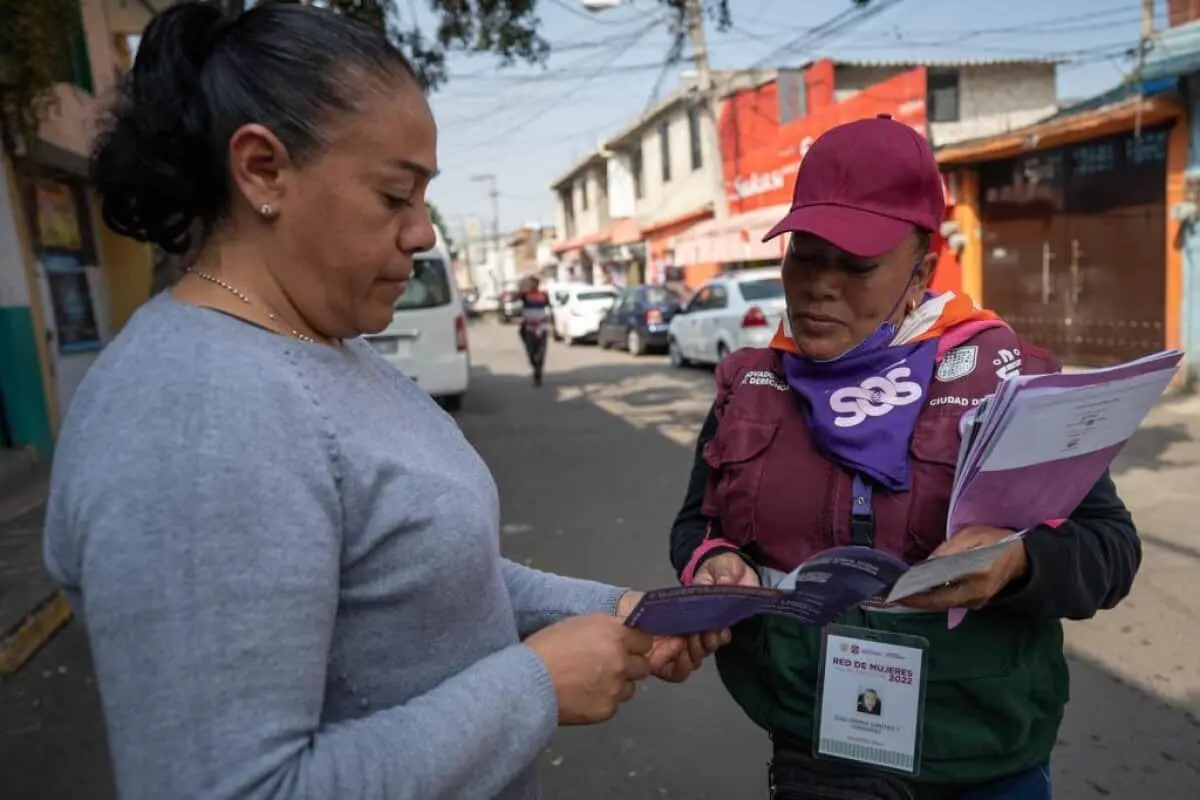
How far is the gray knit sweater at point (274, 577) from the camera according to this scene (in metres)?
0.82

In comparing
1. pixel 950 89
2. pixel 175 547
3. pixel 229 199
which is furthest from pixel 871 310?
pixel 950 89

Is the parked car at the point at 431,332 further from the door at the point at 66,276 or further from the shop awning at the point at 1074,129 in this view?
the shop awning at the point at 1074,129

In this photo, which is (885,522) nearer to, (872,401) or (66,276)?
(872,401)

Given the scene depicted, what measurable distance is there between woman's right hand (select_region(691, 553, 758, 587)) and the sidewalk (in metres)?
3.67

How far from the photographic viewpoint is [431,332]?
9836 millimetres

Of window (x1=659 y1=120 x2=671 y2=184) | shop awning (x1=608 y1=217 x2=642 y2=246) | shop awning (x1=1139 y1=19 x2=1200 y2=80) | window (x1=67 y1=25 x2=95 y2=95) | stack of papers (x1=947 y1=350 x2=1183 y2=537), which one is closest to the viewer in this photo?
stack of papers (x1=947 y1=350 x2=1183 y2=537)

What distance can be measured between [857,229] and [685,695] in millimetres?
2497

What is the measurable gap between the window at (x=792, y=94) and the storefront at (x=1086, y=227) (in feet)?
28.5

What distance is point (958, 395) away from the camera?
139 cm

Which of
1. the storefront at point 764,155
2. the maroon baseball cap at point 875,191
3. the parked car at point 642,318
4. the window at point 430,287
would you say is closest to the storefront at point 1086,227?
the storefront at point 764,155

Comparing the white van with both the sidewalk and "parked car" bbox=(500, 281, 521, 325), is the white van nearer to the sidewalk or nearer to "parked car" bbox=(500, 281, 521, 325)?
the sidewalk

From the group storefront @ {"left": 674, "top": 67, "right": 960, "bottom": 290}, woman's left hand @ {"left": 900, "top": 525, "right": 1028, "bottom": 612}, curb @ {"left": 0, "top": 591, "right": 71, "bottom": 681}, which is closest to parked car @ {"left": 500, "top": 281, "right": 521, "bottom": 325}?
storefront @ {"left": 674, "top": 67, "right": 960, "bottom": 290}

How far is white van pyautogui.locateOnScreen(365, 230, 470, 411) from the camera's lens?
9695 millimetres

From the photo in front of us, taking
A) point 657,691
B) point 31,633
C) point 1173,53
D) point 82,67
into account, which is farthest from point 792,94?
point 31,633
